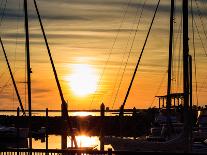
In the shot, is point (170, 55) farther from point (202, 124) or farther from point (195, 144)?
point (195, 144)

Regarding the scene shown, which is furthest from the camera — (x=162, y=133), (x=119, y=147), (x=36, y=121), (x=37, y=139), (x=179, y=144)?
(x=36, y=121)

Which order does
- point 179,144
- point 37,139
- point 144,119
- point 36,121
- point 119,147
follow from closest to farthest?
point 179,144 → point 119,147 → point 37,139 → point 144,119 → point 36,121

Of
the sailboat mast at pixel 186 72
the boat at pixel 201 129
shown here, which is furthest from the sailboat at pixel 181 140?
the boat at pixel 201 129

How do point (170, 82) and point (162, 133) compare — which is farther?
point (170, 82)

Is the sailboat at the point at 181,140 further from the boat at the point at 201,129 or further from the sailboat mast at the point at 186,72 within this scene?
the boat at the point at 201,129

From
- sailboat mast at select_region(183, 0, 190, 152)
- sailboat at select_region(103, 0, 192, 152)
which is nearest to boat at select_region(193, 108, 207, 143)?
sailboat at select_region(103, 0, 192, 152)

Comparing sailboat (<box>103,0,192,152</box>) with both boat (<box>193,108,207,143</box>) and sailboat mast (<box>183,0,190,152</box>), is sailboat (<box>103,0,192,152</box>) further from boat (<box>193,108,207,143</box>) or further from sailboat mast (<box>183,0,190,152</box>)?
boat (<box>193,108,207,143</box>)

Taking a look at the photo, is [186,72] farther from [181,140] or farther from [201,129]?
[201,129]

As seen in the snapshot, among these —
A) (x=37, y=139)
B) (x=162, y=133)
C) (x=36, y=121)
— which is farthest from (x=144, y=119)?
(x=162, y=133)

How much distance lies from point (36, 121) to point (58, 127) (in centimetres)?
1182

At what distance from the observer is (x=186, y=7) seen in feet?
107

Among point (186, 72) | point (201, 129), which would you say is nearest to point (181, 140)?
point (186, 72)

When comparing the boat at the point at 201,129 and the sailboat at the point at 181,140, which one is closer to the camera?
the sailboat at the point at 181,140

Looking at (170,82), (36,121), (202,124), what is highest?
(36,121)
